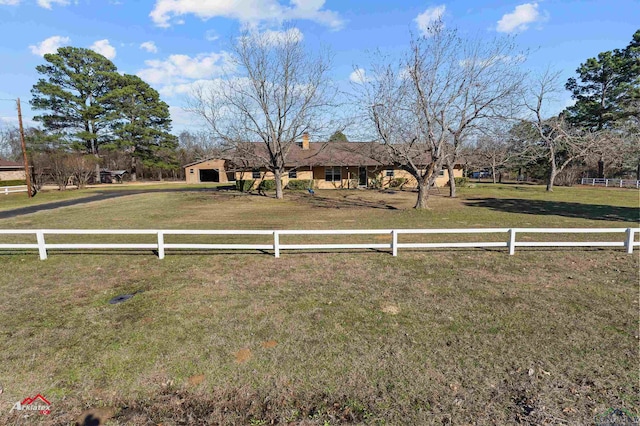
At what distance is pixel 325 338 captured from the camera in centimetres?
429

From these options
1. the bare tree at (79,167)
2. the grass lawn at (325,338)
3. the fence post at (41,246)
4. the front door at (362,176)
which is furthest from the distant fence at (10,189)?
the front door at (362,176)

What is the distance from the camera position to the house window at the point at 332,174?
113ft

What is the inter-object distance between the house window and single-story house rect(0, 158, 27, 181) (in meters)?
40.2

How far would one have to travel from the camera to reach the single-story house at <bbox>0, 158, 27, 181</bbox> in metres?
42.7

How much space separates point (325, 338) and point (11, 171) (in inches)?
2284

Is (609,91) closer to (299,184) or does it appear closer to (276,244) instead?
(299,184)

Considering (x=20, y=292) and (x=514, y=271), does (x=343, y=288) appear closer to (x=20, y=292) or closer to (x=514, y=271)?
(x=514, y=271)

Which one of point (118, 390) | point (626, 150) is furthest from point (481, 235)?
point (626, 150)

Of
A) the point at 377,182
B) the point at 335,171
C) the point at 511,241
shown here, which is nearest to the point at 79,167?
the point at 335,171

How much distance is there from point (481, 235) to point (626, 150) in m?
28.9

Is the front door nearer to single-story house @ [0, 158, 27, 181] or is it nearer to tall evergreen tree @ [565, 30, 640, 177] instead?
tall evergreen tree @ [565, 30, 640, 177]

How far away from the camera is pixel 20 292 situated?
591cm

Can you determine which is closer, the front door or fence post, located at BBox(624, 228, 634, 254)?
fence post, located at BBox(624, 228, 634, 254)

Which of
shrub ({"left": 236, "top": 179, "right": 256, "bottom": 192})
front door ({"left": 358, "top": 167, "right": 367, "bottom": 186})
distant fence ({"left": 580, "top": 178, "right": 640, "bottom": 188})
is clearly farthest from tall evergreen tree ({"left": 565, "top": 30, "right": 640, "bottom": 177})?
shrub ({"left": 236, "top": 179, "right": 256, "bottom": 192})
